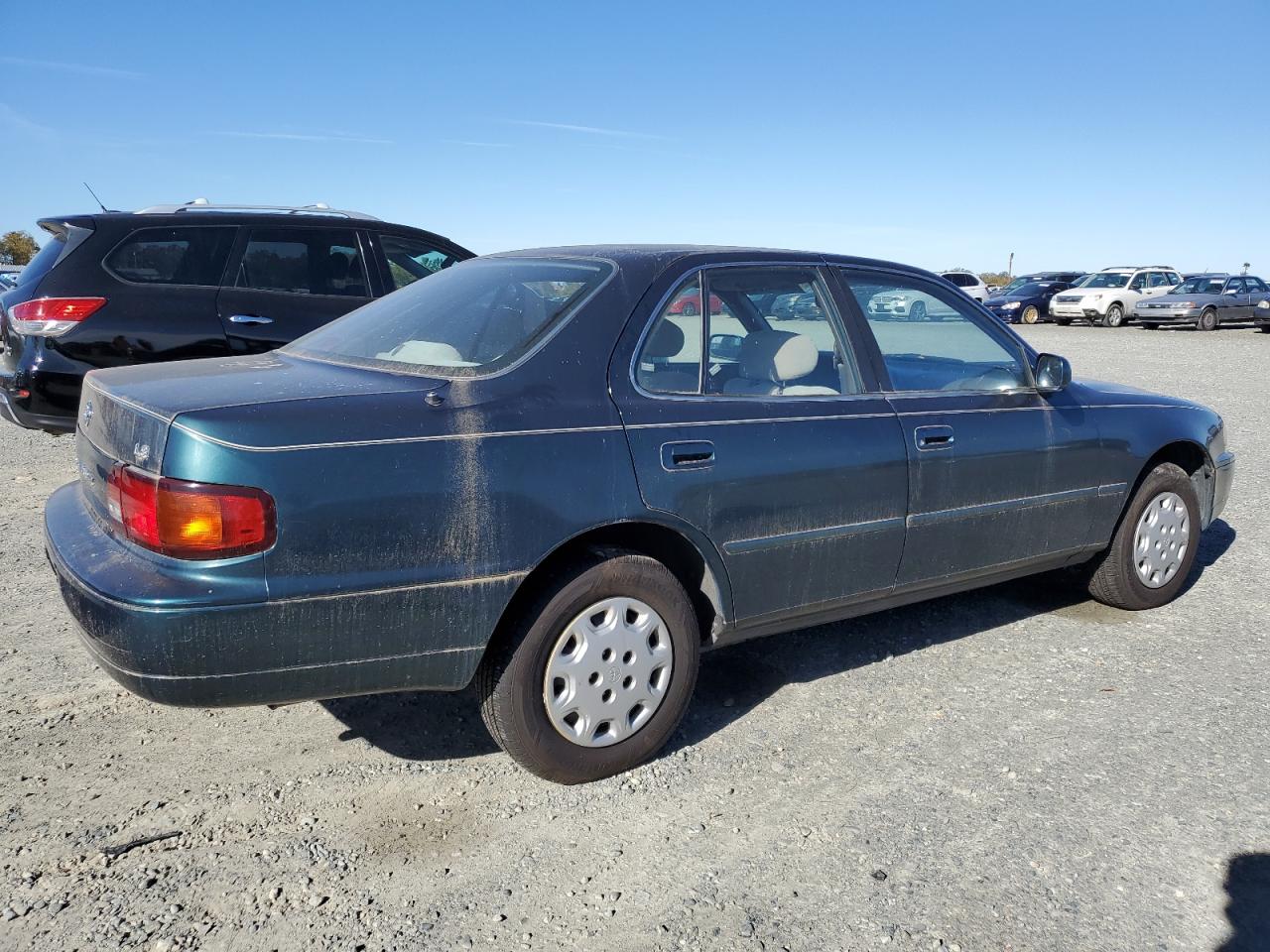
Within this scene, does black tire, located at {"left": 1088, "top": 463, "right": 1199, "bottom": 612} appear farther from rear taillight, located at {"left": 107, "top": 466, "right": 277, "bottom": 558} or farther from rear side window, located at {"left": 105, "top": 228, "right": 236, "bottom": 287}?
rear side window, located at {"left": 105, "top": 228, "right": 236, "bottom": 287}

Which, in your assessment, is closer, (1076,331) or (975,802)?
(975,802)

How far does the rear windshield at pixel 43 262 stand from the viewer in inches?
234

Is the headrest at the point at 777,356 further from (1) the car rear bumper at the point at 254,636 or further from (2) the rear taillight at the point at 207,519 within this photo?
(2) the rear taillight at the point at 207,519

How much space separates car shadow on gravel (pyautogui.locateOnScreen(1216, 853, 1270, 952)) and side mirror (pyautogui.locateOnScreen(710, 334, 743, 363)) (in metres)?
2.03

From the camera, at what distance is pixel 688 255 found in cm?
350

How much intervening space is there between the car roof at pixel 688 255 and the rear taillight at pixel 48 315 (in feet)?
10.2

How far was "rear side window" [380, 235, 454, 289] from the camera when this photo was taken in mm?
7078

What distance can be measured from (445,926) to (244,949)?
1.47 ft

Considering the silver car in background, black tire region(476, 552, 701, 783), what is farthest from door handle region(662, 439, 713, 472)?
the silver car in background

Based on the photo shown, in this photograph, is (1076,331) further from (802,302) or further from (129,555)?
(129,555)

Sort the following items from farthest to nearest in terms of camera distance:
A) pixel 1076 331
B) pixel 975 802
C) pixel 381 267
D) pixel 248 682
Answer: pixel 1076 331 → pixel 381 267 → pixel 975 802 → pixel 248 682

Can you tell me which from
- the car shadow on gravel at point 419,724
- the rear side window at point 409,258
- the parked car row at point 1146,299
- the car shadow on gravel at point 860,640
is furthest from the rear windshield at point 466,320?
the parked car row at point 1146,299

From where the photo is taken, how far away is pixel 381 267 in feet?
23.0

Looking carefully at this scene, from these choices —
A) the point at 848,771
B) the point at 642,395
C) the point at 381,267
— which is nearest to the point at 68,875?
the point at 642,395
